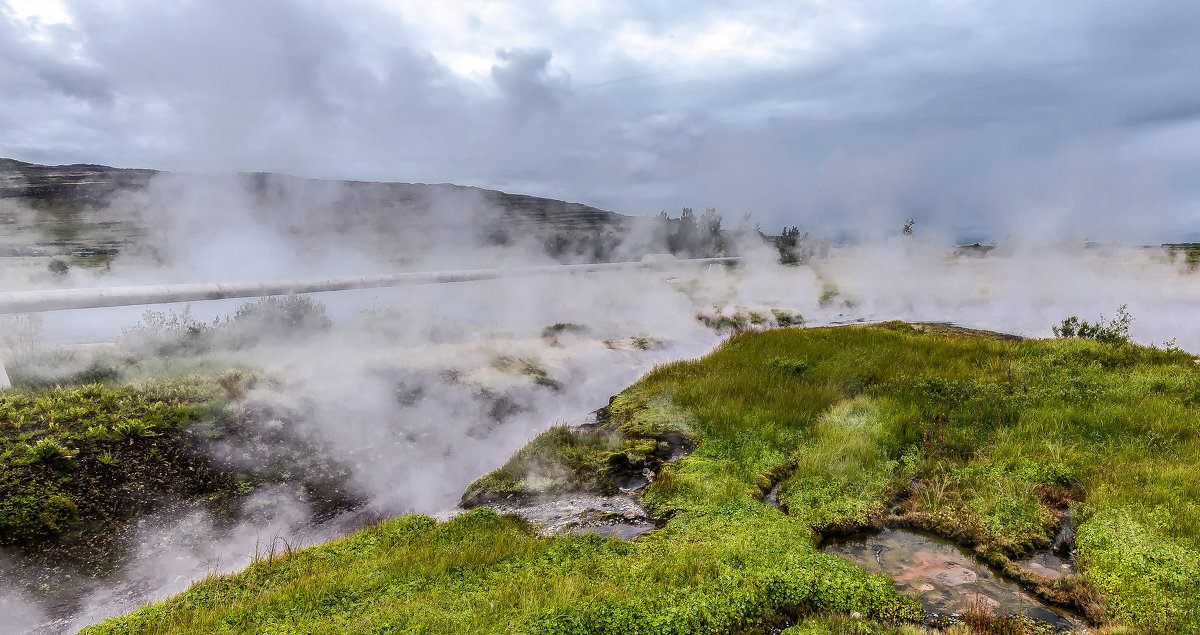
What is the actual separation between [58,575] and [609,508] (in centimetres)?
519

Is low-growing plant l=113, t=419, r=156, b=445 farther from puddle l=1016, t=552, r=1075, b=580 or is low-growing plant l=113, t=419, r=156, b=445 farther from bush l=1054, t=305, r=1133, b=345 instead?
bush l=1054, t=305, r=1133, b=345

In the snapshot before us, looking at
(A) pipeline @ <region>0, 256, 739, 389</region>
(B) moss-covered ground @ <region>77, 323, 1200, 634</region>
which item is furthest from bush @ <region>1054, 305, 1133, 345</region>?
(A) pipeline @ <region>0, 256, 739, 389</region>

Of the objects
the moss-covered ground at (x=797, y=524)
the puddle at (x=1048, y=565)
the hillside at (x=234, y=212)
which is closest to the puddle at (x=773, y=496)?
the moss-covered ground at (x=797, y=524)

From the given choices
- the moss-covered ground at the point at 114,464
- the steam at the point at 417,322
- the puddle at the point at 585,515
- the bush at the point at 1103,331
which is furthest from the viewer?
the bush at the point at 1103,331

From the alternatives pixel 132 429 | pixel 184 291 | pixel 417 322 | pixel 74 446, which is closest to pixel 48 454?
pixel 74 446

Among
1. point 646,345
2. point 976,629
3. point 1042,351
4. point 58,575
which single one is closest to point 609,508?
point 976,629

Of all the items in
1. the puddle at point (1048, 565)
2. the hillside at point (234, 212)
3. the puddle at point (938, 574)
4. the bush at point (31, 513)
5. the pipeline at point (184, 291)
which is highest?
the hillside at point (234, 212)

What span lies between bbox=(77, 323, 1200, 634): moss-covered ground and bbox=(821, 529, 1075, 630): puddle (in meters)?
0.17

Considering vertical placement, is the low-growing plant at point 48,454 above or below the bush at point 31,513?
above

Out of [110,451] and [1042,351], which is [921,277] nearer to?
[1042,351]

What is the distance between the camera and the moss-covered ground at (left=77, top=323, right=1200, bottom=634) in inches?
149

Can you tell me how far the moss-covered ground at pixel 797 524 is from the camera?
12.4 ft

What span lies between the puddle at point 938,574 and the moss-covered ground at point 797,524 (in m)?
0.17

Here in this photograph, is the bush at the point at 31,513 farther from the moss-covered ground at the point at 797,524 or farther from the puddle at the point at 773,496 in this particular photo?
the puddle at the point at 773,496
